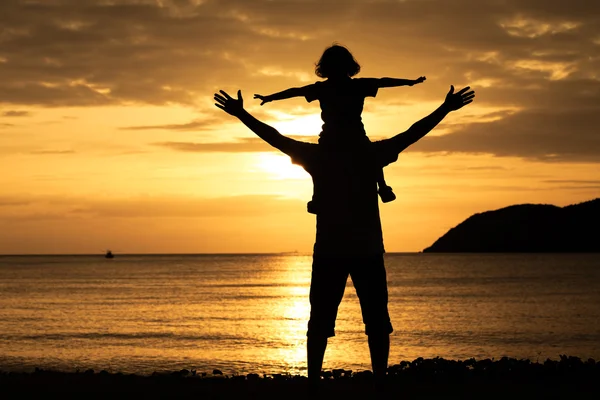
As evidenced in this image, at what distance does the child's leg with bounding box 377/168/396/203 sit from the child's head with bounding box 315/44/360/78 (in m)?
1.03

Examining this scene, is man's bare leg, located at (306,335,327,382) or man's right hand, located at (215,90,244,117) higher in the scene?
man's right hand, located at (215,90,244,117)

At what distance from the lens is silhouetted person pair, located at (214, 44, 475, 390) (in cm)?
732

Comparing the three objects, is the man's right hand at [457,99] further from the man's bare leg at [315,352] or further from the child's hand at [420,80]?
the man's bare leg at [315,352]

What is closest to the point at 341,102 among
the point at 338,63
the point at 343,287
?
the point at 338,63

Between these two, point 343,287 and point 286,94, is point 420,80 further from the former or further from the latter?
point 343,287

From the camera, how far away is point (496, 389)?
41.4ft

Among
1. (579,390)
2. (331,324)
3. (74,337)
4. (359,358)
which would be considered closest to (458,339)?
(359,358)

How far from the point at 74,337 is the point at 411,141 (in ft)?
124

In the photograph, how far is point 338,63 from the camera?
24.9 feet

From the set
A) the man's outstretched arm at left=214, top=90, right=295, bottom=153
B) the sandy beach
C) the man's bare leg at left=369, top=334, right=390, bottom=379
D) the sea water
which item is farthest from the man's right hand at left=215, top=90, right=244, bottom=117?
the sea water

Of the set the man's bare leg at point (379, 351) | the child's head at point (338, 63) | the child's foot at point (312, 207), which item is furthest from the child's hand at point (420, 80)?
the man's bare leg at point (379, 351)

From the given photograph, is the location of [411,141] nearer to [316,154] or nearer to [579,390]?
[316,154]

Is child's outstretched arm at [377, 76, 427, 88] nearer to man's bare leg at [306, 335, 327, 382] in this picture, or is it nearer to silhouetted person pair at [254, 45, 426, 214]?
silhouetted person pair at [254, 45, 426, 214]

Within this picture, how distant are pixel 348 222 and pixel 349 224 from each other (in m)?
0.02
